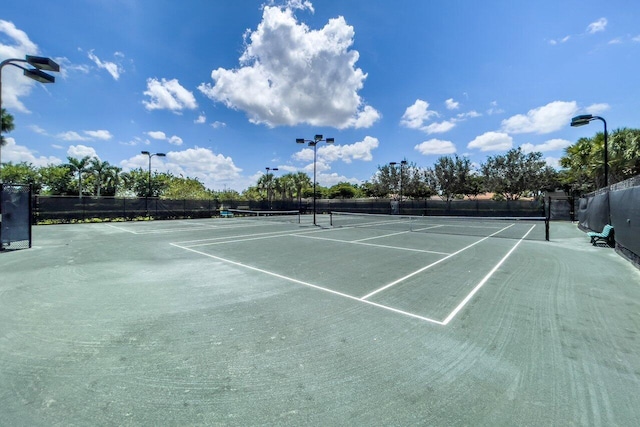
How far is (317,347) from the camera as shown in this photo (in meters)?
3.33

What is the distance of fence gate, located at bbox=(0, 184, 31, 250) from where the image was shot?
9.65 meters

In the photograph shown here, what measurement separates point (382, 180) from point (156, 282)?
52670 millimetres

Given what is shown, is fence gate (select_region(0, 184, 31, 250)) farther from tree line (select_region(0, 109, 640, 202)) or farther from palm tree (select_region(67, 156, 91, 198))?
palm tree (select_region(67, 156, 91, 198))

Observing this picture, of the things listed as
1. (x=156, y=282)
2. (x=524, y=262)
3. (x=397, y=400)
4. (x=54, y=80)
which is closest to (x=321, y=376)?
(x=397, y=400)

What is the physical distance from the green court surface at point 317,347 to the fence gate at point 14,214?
5.13 metres

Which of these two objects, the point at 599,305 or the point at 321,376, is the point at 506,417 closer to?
the point at 321,376

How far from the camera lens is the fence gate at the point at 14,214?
9.65 meters

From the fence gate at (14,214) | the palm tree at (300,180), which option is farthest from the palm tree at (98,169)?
the fence gate at (14,214)

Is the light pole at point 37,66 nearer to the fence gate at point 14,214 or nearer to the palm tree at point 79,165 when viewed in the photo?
the fence gate at point 14,214

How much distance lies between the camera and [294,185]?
214 ft

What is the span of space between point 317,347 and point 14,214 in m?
13.0

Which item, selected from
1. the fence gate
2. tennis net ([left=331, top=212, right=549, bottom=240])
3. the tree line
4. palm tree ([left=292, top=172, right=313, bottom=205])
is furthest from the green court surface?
palm tree ([left=292, top=172, right=313, bottom=205])

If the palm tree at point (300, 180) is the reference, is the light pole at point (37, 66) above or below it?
below

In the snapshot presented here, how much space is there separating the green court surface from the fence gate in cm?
513
